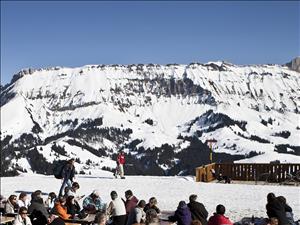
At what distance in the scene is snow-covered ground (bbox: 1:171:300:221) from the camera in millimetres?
21078

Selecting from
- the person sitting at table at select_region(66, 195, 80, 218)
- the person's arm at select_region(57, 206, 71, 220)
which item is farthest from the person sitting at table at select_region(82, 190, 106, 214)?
Result: the person's arm at select_region(57, 206, 71, 220)

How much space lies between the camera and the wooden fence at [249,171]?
2911cm

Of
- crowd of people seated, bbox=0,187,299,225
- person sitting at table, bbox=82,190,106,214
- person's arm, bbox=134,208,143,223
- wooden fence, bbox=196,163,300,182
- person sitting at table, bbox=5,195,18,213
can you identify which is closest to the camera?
crowd of people seated, bbox=0,187,299,225

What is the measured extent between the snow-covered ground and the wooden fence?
103cm

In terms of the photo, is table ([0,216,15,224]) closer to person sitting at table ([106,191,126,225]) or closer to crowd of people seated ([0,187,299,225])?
crowd of people seated ([0,187,299,225])

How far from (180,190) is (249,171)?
6.55 metres

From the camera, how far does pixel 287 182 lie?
92.9 feet

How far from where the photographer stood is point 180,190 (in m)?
25.8

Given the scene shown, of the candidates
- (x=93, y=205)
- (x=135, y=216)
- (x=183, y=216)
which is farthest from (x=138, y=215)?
(x=93, y=205)

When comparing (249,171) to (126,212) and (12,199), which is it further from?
(12,199)

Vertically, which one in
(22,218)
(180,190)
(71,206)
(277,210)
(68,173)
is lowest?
(22,218)

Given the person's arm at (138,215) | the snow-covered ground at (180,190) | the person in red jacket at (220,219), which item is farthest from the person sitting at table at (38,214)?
the snow-covered ground at (180,190)

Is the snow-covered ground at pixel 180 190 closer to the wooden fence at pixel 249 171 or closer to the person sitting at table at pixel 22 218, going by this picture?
the wooden fence at pixel 249 171

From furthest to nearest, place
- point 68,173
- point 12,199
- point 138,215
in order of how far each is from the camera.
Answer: point 68,173 → point 12,199 → point 138,215
